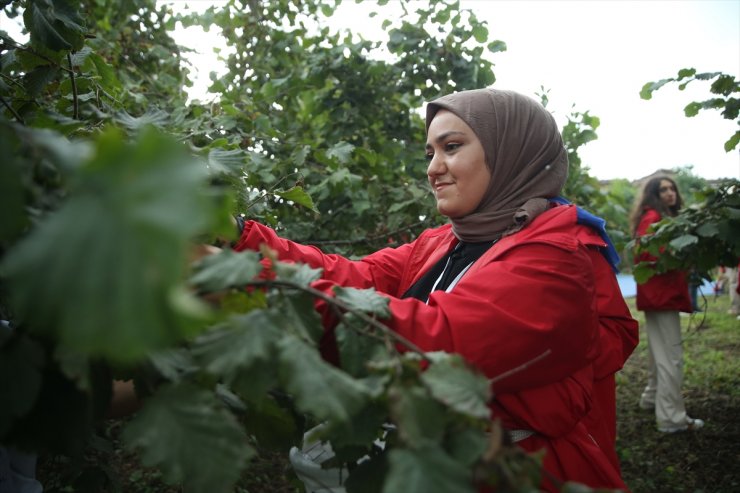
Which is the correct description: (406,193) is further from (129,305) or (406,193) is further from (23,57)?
(129,305)

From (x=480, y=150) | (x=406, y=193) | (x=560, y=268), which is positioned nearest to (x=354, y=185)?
(x=406, y=193)

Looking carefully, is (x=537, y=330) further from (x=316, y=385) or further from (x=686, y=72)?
(x=686, y=72)

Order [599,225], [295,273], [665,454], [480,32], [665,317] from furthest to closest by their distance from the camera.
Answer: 1. [665,317]
2. [665,454]
3. [480,32]
4. [599,225]
5. [295,273]

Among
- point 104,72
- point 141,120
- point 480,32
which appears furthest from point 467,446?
point 480,32

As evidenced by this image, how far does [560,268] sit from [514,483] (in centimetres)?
89

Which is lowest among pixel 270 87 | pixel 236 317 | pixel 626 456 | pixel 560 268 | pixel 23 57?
pixel 626 456

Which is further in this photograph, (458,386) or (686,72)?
(686,72)

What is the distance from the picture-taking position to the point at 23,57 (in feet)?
4.56

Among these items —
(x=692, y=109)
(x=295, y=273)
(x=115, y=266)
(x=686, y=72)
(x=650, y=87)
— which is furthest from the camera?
(x=692, y=109)

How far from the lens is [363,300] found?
2.96 ft

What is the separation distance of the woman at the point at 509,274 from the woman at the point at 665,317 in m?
3.19

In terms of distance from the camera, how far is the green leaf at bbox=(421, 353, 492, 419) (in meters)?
0.66

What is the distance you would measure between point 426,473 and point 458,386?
0.41ft

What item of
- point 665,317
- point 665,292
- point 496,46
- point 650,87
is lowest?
point 665,317
